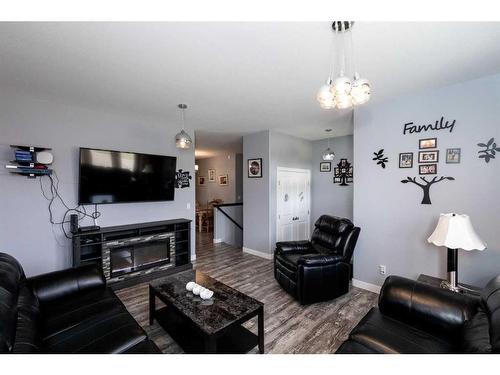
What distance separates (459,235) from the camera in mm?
1898

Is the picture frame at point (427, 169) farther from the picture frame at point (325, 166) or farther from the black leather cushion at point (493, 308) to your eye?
the picture frame at point (325, 166)

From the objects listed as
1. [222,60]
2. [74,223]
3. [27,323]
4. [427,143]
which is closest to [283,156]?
[427,143]

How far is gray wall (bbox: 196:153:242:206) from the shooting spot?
766 centimetres

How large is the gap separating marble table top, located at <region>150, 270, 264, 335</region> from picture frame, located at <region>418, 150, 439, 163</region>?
8.27 feet

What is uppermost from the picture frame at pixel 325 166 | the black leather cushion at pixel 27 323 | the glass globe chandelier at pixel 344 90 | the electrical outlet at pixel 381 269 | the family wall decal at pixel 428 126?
the family wall decal at pixel 428 126

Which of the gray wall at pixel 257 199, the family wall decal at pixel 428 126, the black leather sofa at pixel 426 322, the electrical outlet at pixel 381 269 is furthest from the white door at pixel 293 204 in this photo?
the black leather sofa at pixel 426 322

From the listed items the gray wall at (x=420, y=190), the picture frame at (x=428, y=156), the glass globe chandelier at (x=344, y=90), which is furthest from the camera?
the picture frame at (x=428, y=156)

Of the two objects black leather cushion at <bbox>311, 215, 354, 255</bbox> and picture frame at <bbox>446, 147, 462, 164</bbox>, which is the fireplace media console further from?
picture frame at <bbox>446, 147, 462, 164</bbox>

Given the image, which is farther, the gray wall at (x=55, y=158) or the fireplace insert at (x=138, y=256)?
the fireplace insert at (x=138, y=256)

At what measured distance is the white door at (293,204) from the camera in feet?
15.4

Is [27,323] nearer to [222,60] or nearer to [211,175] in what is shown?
[222,60]

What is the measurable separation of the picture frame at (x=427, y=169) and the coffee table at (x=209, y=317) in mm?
2445
